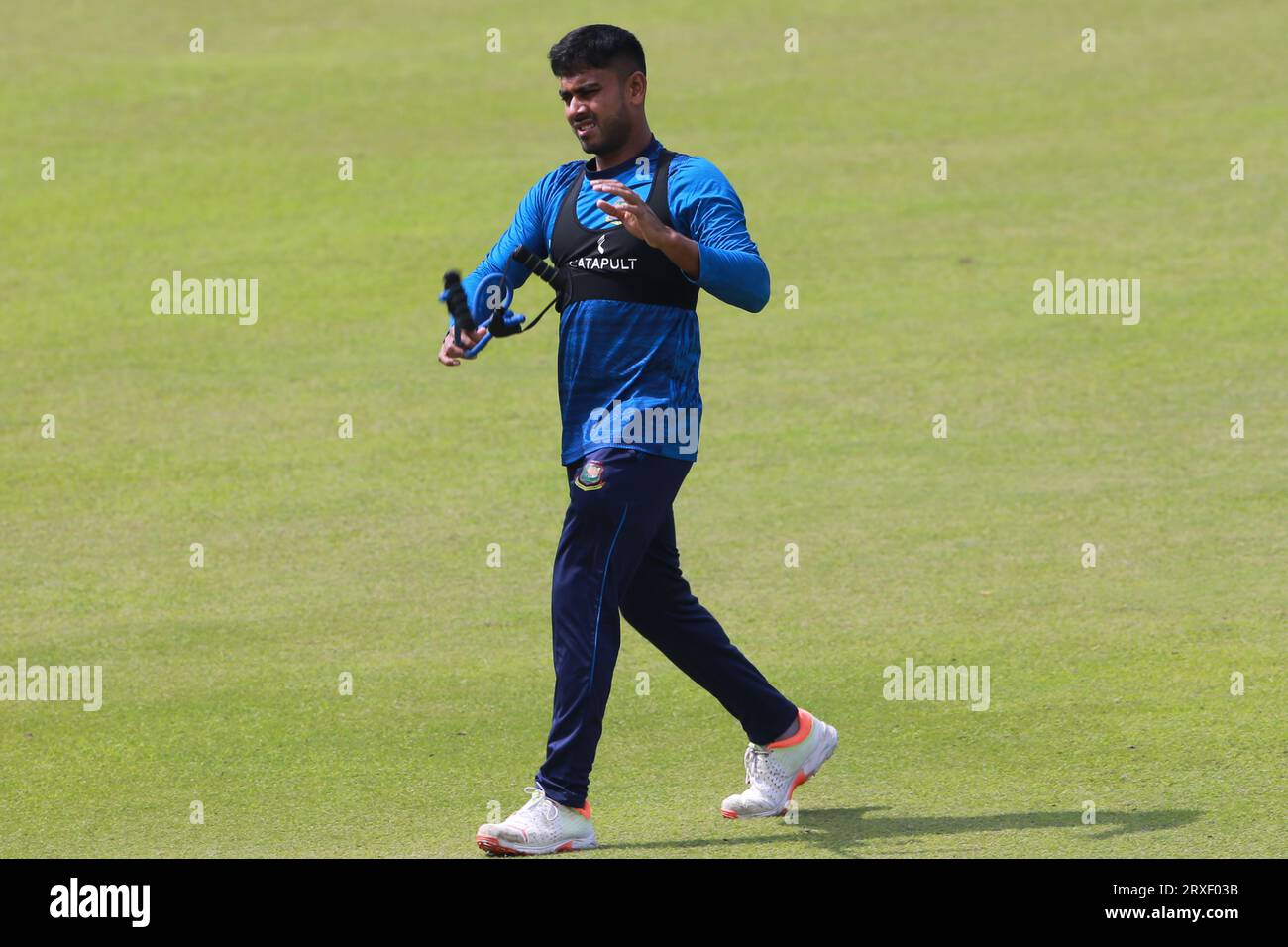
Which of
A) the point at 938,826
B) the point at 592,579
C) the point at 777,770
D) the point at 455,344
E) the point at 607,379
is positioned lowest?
the point at 938,826

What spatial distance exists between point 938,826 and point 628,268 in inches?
82.9

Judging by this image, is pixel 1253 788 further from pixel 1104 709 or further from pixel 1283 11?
pixel 1283 11

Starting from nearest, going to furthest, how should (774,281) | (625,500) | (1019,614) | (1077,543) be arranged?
1. (625,500)
2. (1019,614)
3. (1077,543)
4. (774,281)

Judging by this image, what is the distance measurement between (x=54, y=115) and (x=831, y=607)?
1325 centimetres

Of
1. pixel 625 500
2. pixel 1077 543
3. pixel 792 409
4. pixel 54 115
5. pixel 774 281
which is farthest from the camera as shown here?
pixel 54 115

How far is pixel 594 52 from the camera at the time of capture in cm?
599

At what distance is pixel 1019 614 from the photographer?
8781mm

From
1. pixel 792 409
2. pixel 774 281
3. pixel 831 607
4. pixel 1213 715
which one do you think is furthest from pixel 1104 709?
pixel 774 281

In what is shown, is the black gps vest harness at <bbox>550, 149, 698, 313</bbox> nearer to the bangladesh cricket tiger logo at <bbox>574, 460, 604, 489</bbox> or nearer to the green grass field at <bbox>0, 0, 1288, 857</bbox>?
the bangladesh cricket tiger logo at <bbox>574, 460, 604, 489</bbox>

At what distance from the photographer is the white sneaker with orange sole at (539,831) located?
5887 mm

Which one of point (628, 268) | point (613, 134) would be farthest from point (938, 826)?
point (613, 134)

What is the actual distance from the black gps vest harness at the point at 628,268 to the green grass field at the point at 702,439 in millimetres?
1798

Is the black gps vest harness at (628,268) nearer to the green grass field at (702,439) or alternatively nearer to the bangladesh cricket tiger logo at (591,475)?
the bangladesh cricket tiger logo at (591,475)

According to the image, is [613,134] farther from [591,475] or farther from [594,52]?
[591,475]
